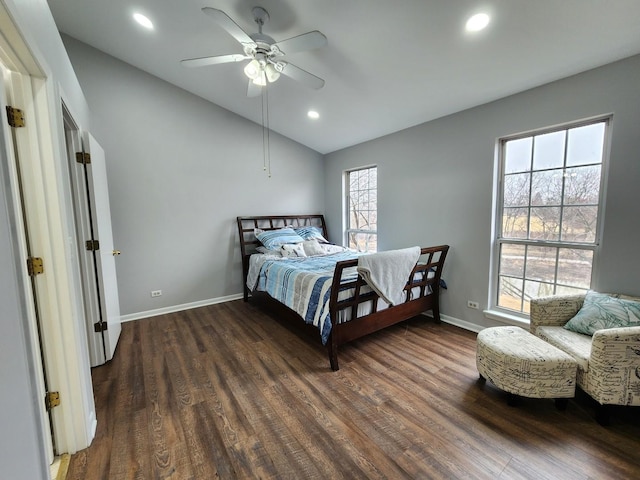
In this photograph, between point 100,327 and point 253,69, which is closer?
point 253,69

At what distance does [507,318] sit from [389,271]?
4.50 ft

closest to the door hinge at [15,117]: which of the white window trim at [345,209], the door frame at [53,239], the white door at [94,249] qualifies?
the door frame at [53,239]

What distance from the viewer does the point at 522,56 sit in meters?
2.14

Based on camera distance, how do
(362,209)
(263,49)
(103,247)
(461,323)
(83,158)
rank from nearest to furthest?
(263,49)
(83,158)
(103,247)
(461,323)
(362,209)

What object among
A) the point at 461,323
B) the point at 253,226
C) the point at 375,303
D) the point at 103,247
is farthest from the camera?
the point at 253,226

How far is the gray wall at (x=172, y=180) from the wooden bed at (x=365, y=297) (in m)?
0.22

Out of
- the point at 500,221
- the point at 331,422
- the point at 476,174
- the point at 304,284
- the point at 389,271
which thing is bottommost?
the point at 331,422

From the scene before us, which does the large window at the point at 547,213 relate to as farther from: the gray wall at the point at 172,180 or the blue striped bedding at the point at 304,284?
the gray wall at the point at 172,180

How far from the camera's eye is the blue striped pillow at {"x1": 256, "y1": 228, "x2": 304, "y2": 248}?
3973 mm

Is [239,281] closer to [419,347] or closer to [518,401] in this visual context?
[419,347]

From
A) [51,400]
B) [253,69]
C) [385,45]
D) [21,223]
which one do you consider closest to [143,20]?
[253,69]

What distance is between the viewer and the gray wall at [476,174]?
6.79ft

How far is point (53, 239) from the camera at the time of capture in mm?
1454

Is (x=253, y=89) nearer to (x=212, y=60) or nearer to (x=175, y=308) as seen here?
(x=212, y=60)
